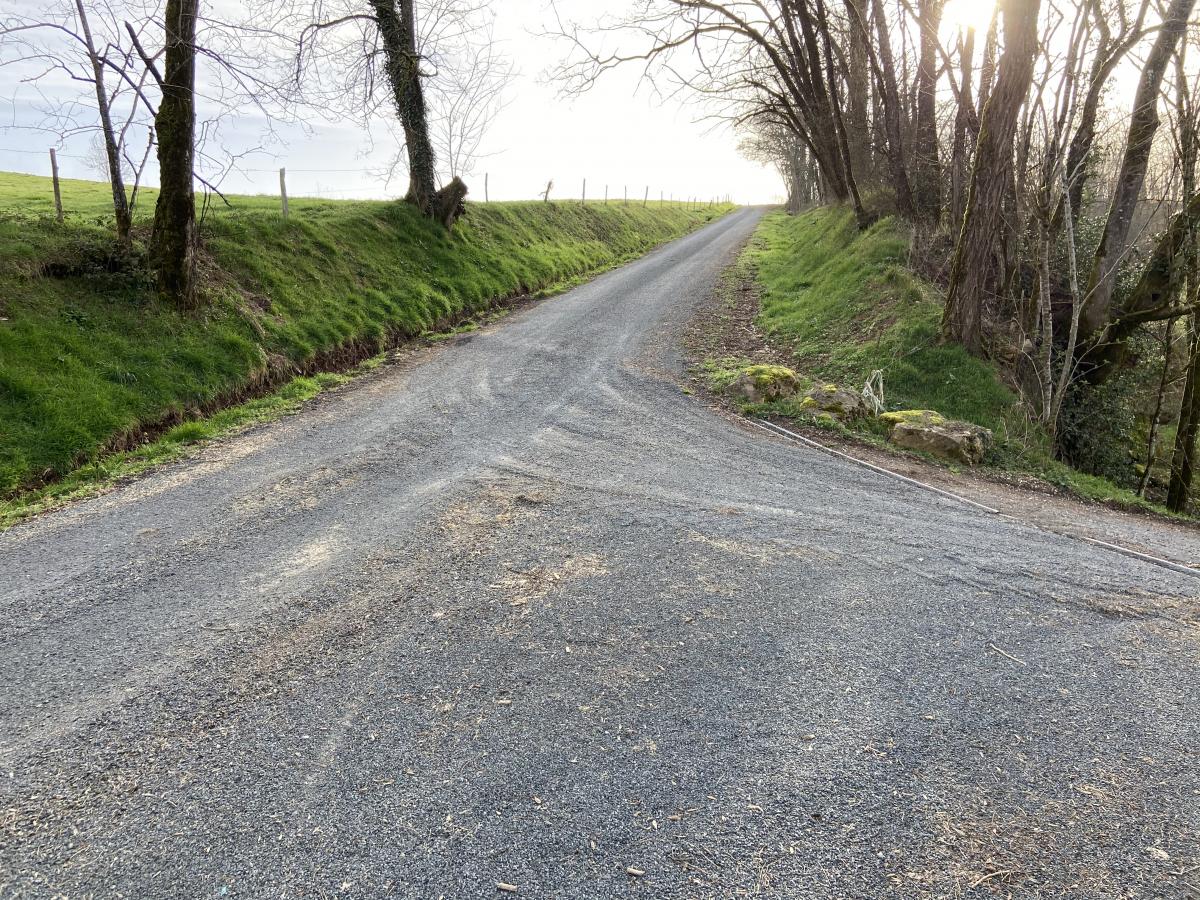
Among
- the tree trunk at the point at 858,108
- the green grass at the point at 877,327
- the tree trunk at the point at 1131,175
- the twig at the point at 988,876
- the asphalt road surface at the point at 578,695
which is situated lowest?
the twig at the point at 988,876

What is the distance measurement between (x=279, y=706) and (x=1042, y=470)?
29.2ft

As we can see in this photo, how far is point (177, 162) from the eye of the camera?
878 cm

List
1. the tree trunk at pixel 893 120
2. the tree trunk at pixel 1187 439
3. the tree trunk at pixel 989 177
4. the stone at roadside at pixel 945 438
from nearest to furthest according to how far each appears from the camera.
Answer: the stone at roadside at pixel 945 438
the tree trunk at pixel 989 177
the tree trunk at pixel 1187 439
the tree trunk at pixel 893 120

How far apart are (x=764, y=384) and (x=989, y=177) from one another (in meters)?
4.60

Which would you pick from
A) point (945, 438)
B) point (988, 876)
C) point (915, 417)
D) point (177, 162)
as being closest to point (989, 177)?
point (915, 417)

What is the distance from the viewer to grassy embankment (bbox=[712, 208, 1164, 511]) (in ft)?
28.4

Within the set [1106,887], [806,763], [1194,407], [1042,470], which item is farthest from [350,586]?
[1194,407]

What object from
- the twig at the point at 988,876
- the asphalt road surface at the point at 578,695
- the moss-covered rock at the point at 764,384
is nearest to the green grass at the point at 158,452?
the asphalt road surface at the point at 578,695

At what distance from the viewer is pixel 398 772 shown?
2.88m

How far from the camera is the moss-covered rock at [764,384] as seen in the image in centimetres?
945

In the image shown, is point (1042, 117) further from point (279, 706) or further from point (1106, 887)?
point (279, 706)

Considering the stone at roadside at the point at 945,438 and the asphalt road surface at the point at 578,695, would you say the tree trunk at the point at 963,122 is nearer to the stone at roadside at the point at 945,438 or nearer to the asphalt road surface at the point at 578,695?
the stone at roadside at the point at 945,438

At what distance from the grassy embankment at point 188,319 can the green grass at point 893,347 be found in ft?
22.4

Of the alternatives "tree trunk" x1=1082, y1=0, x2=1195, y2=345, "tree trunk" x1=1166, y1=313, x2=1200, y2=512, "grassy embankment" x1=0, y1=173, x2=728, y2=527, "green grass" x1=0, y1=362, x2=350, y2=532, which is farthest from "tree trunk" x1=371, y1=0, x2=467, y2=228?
"tree trunk" x1=1166, y1=313, x2=1200, y2=512
